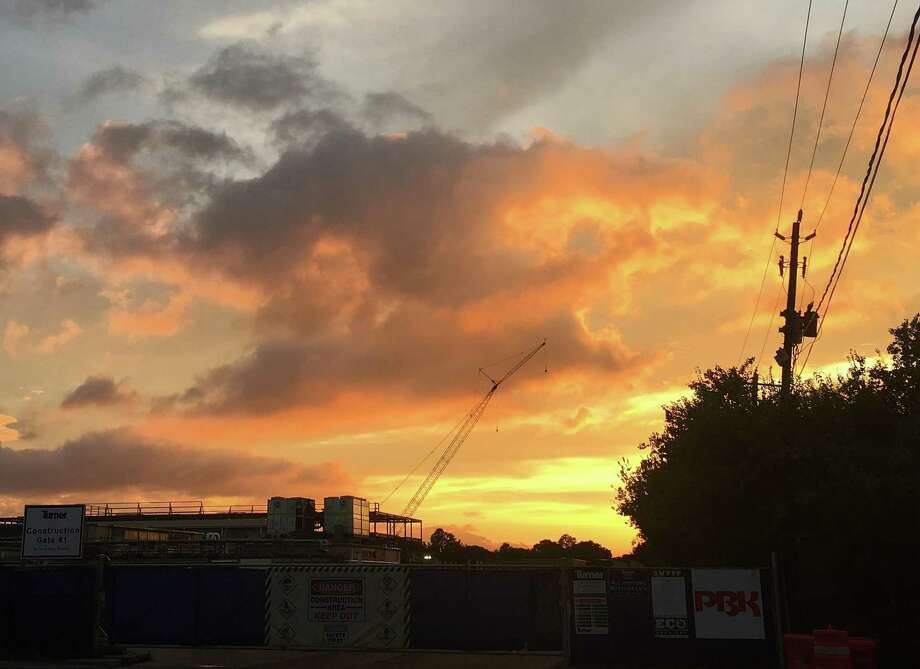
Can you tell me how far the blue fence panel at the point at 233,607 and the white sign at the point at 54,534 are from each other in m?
3.81

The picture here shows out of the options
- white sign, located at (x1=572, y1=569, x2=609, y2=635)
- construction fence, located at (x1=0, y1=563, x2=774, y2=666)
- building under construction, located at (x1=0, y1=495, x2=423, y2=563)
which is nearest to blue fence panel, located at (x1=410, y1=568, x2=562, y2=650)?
construction fence, located at (x1=0, y1=563, x2=774, y2=666)

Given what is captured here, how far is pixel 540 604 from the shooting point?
26266 mm

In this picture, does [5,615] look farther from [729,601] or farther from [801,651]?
[801,651]

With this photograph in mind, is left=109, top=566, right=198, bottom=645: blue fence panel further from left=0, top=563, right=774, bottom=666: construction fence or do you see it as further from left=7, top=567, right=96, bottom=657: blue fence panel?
left=7, top=567, right=96, bottom=657: blue fence panel

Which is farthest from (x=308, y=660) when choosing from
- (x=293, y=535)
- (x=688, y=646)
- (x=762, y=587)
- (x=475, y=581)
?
(x=293, y=535)

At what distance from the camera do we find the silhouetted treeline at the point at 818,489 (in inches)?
978

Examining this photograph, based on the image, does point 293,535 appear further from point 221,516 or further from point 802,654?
point 802,654

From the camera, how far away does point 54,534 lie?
86.1 ft

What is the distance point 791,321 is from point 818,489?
10.1 m

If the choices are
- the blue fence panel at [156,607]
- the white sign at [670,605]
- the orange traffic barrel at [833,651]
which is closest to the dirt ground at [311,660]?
the blue fence panel at [156,607]

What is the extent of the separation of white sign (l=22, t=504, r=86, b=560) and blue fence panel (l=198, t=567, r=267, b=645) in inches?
150

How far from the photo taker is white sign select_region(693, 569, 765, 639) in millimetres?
23922

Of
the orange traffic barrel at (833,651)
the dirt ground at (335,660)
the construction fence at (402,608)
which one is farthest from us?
the construction fence at (402,608)

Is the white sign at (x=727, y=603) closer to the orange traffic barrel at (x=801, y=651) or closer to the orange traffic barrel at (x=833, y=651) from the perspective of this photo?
the orange traffic barrel at (x=801, y=651)
